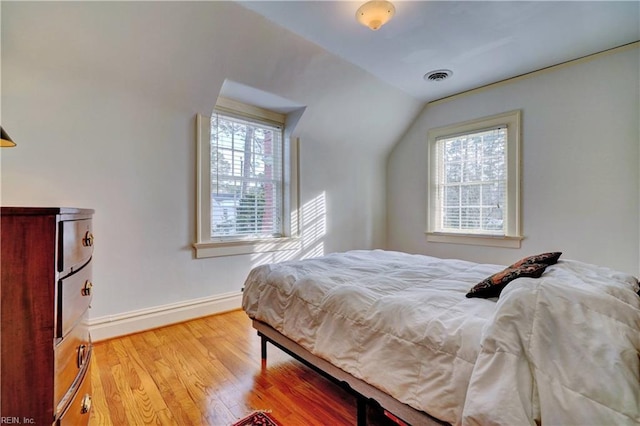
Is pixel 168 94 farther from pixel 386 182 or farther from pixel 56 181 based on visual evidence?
pixel 386 182

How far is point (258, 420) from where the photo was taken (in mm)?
1403

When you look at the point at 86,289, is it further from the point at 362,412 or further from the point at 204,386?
the point at 362,412

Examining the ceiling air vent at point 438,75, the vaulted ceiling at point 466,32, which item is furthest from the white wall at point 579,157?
the ceiling air vent at point 438,75

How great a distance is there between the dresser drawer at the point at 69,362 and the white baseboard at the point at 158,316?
1.35 metres

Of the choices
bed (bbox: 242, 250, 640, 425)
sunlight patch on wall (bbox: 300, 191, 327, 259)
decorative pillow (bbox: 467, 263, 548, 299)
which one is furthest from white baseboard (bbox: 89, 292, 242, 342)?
decorative pillow (bbox: 467, 263, 548, 299)

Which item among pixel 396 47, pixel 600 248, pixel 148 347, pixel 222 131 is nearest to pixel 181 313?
pixel 148 347

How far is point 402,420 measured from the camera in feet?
Result: 3.55

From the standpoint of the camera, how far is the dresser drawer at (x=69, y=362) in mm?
874

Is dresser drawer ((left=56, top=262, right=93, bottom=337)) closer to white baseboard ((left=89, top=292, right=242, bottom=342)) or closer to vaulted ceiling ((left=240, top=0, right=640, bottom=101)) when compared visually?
white baseboard ((left=89, top=292, right=242, bottom=342))

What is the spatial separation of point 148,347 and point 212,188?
150cm

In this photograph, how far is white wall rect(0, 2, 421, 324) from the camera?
6.40 ft

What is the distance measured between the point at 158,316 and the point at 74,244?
73.4 inches

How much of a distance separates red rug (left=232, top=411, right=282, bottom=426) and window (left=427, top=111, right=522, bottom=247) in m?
3.13

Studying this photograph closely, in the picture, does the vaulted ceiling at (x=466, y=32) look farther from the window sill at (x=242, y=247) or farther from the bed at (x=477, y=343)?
the window sill at (x=242, y=247)
